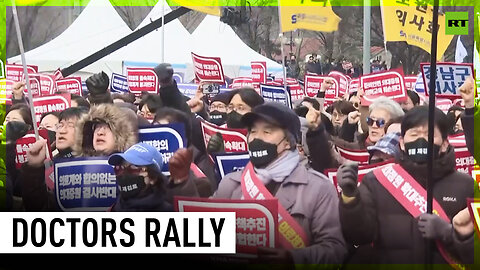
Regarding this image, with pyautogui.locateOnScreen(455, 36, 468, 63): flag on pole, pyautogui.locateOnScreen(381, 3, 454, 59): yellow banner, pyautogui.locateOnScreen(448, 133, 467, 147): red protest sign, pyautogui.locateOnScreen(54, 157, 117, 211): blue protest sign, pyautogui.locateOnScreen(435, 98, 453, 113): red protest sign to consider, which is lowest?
pyautogui.locateOnScreen(54, 157, 117, 211): blue protest sign

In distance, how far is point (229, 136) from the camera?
7.21 meters

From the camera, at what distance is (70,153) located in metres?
7.18

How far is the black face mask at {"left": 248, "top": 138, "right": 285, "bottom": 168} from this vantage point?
7137mm

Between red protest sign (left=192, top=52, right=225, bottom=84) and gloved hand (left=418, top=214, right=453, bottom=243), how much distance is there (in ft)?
3.83

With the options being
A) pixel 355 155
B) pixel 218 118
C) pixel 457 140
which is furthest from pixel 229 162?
pixel 457 140

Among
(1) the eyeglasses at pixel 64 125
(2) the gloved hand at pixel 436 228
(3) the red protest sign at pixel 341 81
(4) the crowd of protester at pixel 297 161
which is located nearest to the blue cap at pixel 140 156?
(4) the crowd of protester at pixel 297 161

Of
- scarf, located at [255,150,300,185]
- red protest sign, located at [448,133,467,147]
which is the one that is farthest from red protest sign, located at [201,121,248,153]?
red protest sign, located at [448,133,467,147]

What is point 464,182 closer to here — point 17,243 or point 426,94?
point 426,94

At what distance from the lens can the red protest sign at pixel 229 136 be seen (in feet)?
23.6

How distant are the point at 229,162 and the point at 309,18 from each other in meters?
0.78

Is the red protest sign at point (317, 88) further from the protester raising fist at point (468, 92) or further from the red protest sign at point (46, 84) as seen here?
the red protest sign at point (46, 84)

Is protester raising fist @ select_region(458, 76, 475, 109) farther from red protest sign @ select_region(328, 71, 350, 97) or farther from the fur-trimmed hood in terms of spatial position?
the fur-trimmed hood

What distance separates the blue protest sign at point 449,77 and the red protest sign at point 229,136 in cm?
89

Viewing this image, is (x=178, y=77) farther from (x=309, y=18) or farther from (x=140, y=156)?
(x=309, y=18)
